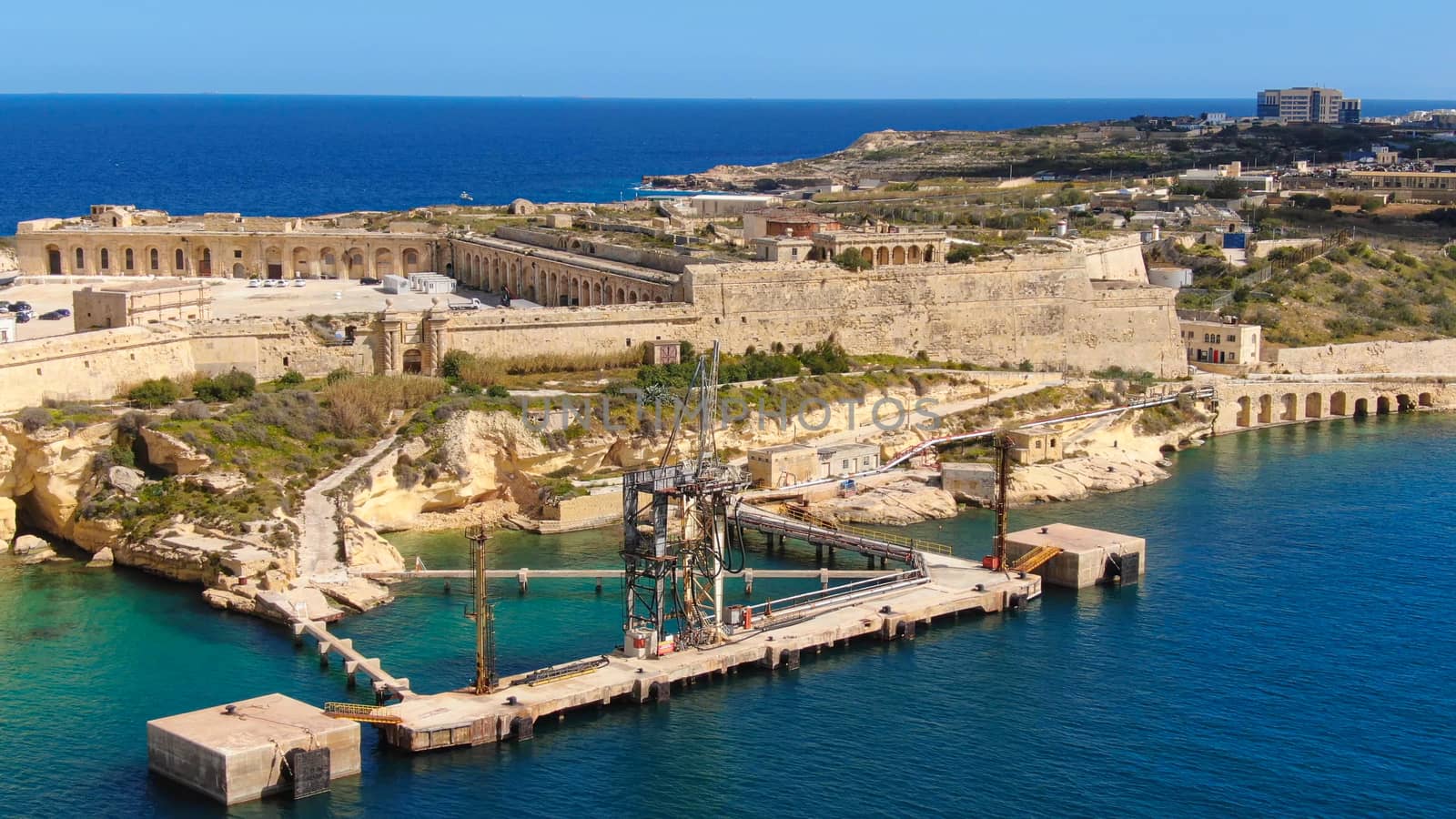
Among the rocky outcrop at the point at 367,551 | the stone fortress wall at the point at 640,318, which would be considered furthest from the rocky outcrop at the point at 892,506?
the rocky outcrop at the point at 367,551

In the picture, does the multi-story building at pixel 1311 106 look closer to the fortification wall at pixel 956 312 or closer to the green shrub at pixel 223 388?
the fortification wall at pixel 956 312

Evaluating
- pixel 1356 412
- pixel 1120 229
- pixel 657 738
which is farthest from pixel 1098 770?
pixel 1120 229

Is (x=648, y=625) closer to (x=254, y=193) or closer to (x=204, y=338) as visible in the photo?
(x=204, y=338)

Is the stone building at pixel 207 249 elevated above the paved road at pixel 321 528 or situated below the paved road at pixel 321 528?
above

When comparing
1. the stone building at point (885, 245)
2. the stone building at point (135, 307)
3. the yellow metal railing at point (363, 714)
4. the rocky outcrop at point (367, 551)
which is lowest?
the yellow metal railing at point (363, 714)

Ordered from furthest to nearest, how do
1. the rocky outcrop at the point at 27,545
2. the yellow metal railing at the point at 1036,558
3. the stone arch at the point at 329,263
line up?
the stone arch at the point at 329,263 < the rocky outcrop at the point at 27,545 < the yellow metal railing at the point at 1036,558

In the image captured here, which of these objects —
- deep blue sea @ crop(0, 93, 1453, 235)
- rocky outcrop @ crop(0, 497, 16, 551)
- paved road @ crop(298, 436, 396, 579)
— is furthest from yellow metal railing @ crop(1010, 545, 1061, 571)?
→ deep blue sea @ crop(0, 93, 1453, 235)
